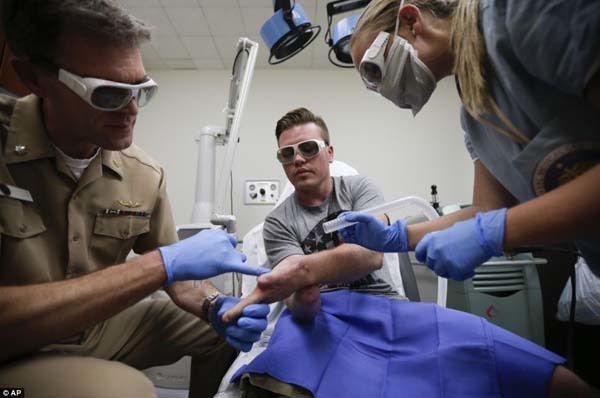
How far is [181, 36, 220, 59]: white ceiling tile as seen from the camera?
286cm

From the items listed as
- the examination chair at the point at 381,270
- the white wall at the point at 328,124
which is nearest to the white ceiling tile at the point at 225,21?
the white wall at the point at 328,124

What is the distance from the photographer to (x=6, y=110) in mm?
1061

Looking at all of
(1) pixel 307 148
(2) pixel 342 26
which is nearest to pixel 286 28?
(2) pixel 342 26

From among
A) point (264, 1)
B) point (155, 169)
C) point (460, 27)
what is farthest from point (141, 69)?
point (264, 1)

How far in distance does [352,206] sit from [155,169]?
32.2 inches

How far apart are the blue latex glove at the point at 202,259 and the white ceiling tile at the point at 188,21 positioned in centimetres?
218

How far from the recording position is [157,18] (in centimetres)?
266

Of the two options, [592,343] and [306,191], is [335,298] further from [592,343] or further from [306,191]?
[592,343]

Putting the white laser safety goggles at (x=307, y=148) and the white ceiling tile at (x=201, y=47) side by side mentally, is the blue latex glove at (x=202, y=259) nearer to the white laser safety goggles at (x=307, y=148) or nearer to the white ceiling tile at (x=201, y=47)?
the white laser safety goggles at (x=307, y=148)

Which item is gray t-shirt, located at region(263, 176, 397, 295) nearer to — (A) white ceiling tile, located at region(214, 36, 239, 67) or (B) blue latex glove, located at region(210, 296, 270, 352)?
(B) blue latex glove, located at region(210, 296, 270, 352)

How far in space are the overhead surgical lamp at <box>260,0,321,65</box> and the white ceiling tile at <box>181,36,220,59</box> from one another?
1.22 metres

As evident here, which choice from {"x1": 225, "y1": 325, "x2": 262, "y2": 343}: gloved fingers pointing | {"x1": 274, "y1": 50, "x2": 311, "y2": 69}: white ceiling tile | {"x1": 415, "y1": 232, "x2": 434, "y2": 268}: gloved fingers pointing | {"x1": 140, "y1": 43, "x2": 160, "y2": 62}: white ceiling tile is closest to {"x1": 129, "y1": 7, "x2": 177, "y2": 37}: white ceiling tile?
{"x1": 140, "y1": 43, "x2": 160, "y2": 62}: white ceiling tile

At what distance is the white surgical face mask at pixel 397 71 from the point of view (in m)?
0.97

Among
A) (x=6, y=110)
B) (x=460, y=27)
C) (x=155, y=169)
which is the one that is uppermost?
(x=460, y=27)
